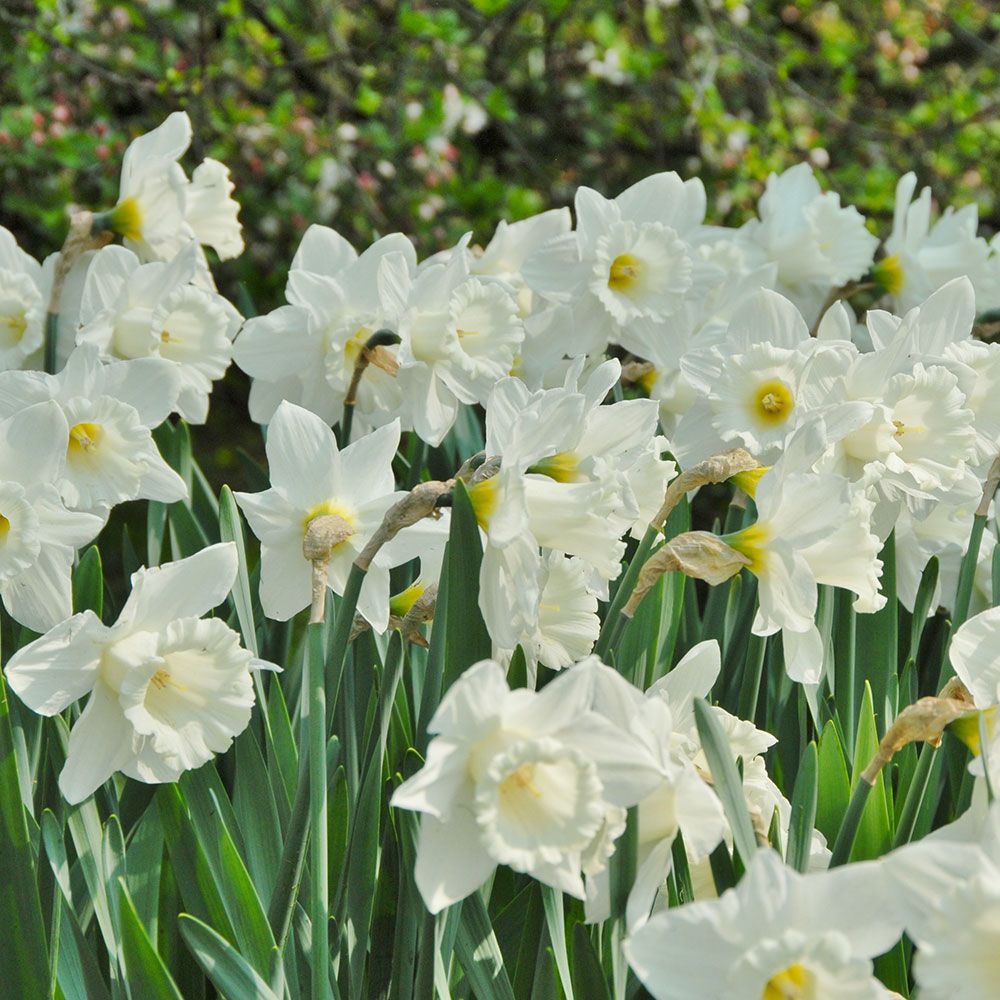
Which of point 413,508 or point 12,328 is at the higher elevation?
point 413,508

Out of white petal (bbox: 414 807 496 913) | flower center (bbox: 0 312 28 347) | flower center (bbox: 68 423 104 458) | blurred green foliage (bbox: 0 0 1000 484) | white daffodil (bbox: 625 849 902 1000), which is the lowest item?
blurred green foliage (bbox: 0 0 1000 484)

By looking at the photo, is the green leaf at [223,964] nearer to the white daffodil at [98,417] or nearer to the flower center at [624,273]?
the white daffodil at [98,417]

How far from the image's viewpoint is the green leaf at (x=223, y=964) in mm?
1109

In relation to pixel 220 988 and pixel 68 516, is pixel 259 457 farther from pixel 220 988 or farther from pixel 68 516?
pixel 220 988

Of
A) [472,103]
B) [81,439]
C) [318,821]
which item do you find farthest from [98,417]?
[472,103]

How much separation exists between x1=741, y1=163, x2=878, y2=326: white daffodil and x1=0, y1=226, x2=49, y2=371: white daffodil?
119 cm

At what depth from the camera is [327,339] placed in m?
1.91

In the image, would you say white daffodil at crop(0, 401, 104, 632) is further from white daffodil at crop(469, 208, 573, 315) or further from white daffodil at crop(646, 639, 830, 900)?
white daffodil at crop(469, 208, 573, 315)

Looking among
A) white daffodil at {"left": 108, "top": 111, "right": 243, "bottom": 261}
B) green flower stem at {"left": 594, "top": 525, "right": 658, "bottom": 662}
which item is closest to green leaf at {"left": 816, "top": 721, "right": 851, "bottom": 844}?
green flower stem at {"left": 594, "top": 525, "right": 658, "bottom": 662}

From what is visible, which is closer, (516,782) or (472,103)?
(516,782)

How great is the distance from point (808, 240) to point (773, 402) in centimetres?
78

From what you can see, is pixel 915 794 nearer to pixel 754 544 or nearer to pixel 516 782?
pixel 754 544

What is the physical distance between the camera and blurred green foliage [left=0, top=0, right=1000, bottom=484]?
13.3 ft

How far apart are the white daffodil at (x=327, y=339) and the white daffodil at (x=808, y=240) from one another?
75 centimetres
